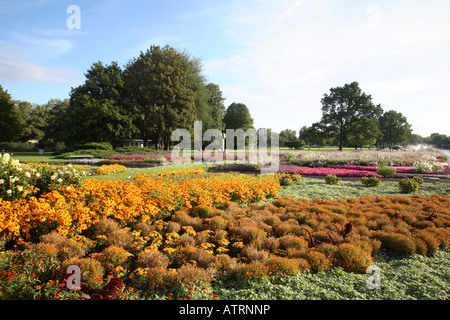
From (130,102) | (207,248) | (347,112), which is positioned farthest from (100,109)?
(347,112)

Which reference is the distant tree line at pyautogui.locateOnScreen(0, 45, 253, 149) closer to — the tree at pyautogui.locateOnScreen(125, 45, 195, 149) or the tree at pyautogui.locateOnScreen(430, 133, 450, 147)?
the tree at pyautogui.locateOnScreen(125, 45, 195, 149)

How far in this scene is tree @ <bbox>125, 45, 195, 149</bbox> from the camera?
1201 inches

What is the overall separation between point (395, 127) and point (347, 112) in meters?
26.3

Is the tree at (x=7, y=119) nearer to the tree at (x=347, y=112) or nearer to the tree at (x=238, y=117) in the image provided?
the tree at (x=238, y=117)

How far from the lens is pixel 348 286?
3.12 m

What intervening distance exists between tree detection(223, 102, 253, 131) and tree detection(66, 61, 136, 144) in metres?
27.6

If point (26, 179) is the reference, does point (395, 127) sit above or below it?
above

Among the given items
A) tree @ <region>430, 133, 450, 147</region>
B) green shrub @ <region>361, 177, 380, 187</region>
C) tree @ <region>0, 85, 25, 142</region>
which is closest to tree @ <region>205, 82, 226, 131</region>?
tree @ <region>0, 85, 25, 142</region>

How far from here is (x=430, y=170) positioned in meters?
14.1

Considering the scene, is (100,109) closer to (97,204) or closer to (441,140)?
(97,204)

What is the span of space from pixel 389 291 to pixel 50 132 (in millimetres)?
56959

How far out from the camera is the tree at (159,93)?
30.5m
